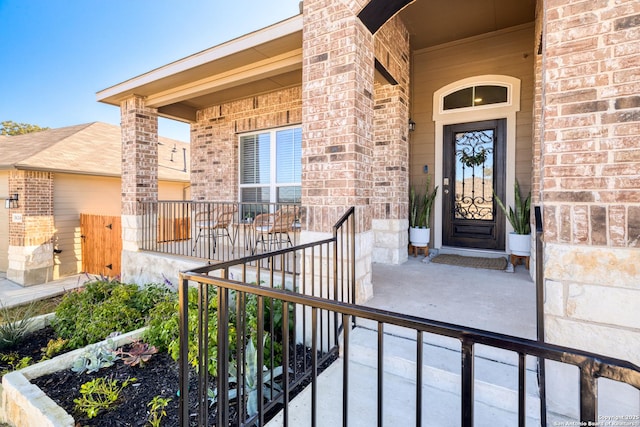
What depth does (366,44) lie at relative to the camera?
304 centimetres

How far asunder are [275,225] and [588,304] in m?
3.69

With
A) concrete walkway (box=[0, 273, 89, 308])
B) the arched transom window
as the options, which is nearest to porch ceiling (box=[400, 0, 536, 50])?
the arched transom window

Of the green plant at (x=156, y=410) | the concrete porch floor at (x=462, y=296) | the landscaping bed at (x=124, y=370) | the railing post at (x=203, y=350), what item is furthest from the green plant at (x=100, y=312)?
the concrete porch floor at (x=462, y=296)

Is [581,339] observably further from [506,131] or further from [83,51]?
[83,51]

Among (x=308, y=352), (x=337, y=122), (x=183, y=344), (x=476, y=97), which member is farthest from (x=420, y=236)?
(x=183, y=344)

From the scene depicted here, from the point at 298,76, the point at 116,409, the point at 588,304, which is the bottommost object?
the point at 116,409

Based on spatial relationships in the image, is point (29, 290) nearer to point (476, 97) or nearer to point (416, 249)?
point (416, 249)

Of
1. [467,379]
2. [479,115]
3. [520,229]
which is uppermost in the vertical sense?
[479,115]

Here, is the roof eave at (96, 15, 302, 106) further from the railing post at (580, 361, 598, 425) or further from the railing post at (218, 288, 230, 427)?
the railing post at (580, 361, 598, 425)

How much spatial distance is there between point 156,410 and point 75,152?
964cm

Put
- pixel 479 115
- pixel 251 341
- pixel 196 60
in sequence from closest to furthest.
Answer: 1. pixel 251 341
2. pixel 196 60
3. pixel 479 115

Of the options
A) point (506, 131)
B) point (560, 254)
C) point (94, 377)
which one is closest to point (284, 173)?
point (506, 131)

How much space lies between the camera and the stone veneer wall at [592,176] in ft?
4.92

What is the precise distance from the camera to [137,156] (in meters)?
5.40
